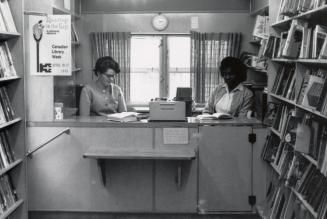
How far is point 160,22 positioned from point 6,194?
3.98 metres

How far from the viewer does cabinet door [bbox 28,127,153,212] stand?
4867 mm

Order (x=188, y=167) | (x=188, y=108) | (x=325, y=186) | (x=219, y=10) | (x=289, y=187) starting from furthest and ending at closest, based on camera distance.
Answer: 1. (x=219, y=10)
2. (x=188, y=108)
3. (x=188, y=167)
4. (x=289, y=187)
5. (x=325, y=186)

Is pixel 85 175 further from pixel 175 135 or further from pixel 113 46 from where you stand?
pixel 113 46

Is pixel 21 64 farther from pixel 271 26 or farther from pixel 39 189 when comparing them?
pixel 271 26

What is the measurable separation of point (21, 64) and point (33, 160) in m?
1.02

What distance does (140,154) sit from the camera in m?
4.52

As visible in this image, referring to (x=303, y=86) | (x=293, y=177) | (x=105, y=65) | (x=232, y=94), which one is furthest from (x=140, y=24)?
(x=293, y=177)

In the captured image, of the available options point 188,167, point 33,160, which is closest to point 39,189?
point 33,160

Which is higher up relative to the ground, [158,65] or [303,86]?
[158,65]

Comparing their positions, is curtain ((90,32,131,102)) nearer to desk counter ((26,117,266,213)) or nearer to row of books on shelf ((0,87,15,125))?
desk counter ((26,117,266,213))

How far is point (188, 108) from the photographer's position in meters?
6.36

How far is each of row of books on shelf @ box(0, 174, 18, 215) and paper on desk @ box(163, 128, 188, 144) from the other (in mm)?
1414

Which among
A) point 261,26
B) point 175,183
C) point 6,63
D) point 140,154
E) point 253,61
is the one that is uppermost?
point 261,26

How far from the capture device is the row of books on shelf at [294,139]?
11.1 feet
